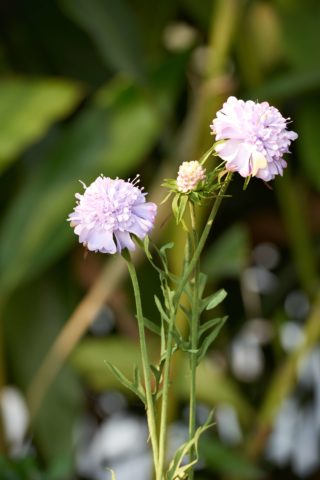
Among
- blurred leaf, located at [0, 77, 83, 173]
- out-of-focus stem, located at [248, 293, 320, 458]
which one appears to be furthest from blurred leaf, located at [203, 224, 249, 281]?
blurred leaf, located at [0, 77, 83, 173]

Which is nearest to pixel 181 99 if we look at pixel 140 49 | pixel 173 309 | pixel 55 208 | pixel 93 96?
pixel 93 96

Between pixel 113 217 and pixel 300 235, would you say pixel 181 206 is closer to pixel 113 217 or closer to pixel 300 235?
pixel 113 217

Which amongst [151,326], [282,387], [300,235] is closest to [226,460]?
[282,387]

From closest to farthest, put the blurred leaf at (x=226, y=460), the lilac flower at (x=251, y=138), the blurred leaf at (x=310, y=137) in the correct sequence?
the lilac flower at (x=251, y=138)
the blurred leaf at (x=226, y=460)
the blurred leaf at (x=310, y=137)

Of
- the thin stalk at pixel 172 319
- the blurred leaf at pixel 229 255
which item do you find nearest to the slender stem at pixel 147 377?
the thin stalk at pixel 172 319

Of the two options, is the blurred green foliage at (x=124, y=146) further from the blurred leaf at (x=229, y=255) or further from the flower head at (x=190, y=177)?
the flower head at (x=190, y=177)

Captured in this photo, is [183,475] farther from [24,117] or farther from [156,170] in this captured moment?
[156,170]
